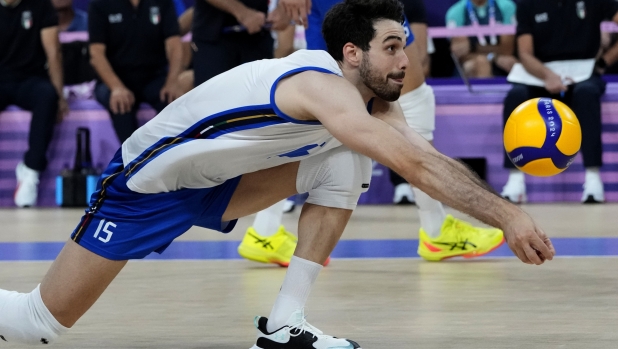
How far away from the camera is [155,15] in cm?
823

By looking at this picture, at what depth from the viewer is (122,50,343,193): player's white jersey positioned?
2680 millimetres

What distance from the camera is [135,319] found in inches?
127

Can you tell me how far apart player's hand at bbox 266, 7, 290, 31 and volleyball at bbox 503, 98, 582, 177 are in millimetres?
1749

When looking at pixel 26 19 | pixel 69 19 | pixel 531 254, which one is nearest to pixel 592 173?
pixel 26 19

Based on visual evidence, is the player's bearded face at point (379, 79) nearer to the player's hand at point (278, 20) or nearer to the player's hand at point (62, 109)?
the player's hand at point (278, 20)

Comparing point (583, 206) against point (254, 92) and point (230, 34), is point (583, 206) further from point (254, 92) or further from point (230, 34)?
point (254, 92)

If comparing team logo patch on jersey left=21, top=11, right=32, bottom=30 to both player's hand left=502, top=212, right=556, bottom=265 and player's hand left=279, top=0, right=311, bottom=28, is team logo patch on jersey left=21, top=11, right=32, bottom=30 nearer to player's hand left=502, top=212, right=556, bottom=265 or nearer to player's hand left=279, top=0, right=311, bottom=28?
player's hand left=279, top=0, right=311, bottom=28

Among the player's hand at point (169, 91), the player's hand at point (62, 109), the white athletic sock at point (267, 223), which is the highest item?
the white athletic sock at point (267, 223)

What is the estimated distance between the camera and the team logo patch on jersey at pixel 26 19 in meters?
8.59

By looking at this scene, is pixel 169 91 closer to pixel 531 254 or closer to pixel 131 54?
pixel 131 54

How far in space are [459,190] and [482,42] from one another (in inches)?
254

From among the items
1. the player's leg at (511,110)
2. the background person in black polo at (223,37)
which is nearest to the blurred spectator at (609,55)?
the player's leg at (511,110)

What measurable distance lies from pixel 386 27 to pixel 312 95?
377 millimetres

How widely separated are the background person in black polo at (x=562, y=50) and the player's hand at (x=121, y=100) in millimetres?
3189
